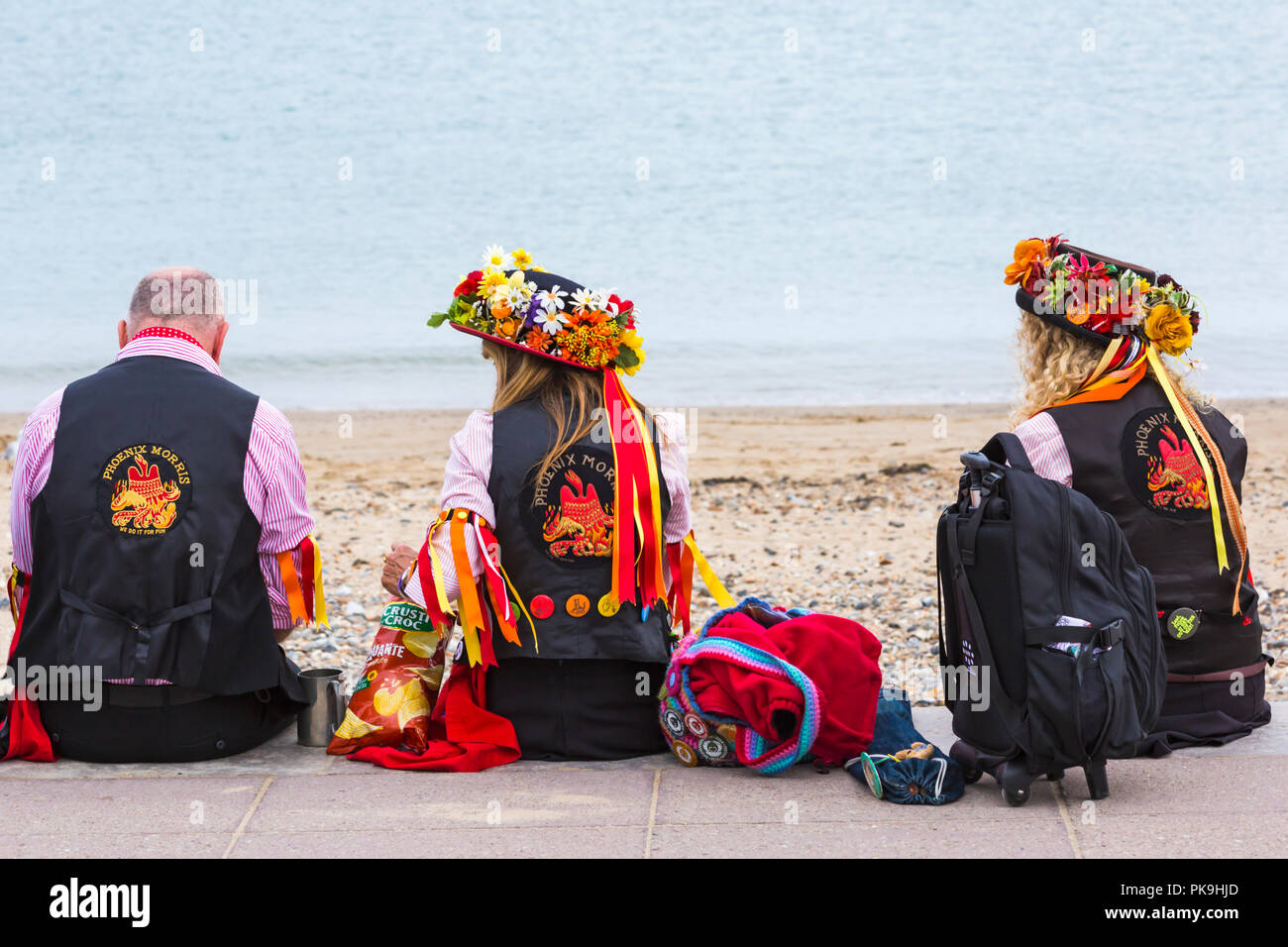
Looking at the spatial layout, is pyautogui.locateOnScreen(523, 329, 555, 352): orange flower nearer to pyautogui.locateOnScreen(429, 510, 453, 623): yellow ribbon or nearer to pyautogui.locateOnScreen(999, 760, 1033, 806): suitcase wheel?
pyautogui.locateOnScreen(429, 510, 453, 623): yellow ribbon

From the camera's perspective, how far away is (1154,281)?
153 inches

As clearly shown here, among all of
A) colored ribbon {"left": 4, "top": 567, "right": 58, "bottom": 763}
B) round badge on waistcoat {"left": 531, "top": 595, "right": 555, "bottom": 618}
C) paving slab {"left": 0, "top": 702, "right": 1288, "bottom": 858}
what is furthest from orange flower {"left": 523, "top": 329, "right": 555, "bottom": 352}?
colored ribbon {"left": 4, "top": 567, "right": 58, "bottom": 763}

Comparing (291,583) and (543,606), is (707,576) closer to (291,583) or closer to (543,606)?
(543,606)

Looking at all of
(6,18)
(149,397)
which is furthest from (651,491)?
(6,18)

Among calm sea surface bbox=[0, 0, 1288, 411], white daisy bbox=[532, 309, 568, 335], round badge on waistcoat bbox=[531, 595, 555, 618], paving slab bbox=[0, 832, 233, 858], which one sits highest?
calm sea surface bbox=[0, 0, 1288, 411]

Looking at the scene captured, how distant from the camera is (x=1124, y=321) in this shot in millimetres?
3805

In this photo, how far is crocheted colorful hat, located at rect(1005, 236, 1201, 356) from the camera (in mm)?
3799

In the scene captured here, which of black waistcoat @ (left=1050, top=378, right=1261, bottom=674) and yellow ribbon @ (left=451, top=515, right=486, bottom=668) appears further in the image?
black waistcoat @ (left=1050, top=378, right=1261, bottom=674)

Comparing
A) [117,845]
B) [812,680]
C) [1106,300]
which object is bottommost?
[117,845]

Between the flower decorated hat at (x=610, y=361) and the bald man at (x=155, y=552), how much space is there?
664mm

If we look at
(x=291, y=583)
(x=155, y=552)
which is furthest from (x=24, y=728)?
(x=291, y=583)

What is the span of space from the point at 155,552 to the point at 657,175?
3340 cm

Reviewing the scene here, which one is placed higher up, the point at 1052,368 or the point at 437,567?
the point at 1052,368

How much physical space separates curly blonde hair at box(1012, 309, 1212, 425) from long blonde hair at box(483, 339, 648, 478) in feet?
3.45
